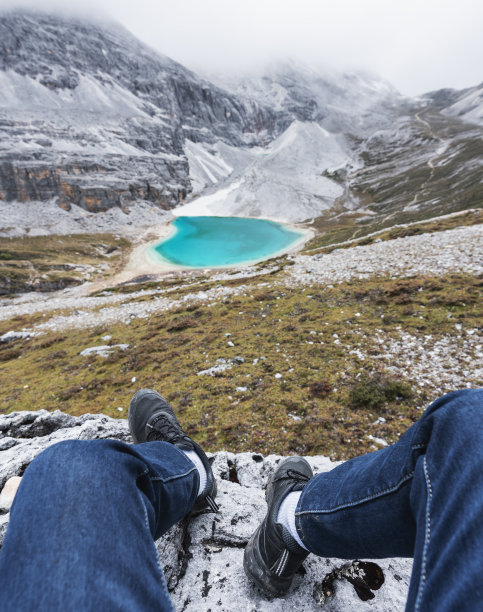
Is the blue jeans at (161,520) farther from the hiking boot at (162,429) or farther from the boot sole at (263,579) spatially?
the hiking boot at (162,429)

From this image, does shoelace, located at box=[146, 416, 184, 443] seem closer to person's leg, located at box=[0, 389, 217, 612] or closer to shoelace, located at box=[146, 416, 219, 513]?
shoelace, located at box=[146, 416, 219, 513]

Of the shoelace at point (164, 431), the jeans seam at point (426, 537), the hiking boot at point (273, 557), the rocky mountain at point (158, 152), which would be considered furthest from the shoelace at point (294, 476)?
the rocky mountain at point (158, 152)

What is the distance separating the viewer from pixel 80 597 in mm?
1115

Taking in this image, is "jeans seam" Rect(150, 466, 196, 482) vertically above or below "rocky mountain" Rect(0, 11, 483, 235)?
below

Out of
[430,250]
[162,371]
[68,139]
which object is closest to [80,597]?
[162,371]

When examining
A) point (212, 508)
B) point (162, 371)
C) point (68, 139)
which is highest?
point (68, 139)

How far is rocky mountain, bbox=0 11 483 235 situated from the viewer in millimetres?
85812

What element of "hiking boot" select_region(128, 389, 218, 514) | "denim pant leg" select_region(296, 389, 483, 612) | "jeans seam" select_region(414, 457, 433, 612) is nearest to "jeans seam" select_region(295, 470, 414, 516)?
"denim pant leg" select_region(296, 389, 483, 612)

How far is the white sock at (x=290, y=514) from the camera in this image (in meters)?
2.25

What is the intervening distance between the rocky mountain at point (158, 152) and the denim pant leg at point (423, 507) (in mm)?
64696

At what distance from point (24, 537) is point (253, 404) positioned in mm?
5537

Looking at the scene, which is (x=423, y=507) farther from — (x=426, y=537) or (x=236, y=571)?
(x=236, y=571)

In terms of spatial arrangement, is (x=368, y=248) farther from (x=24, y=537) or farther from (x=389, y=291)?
(x=24, y=537)

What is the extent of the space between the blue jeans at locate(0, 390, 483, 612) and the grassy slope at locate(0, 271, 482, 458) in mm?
3306
